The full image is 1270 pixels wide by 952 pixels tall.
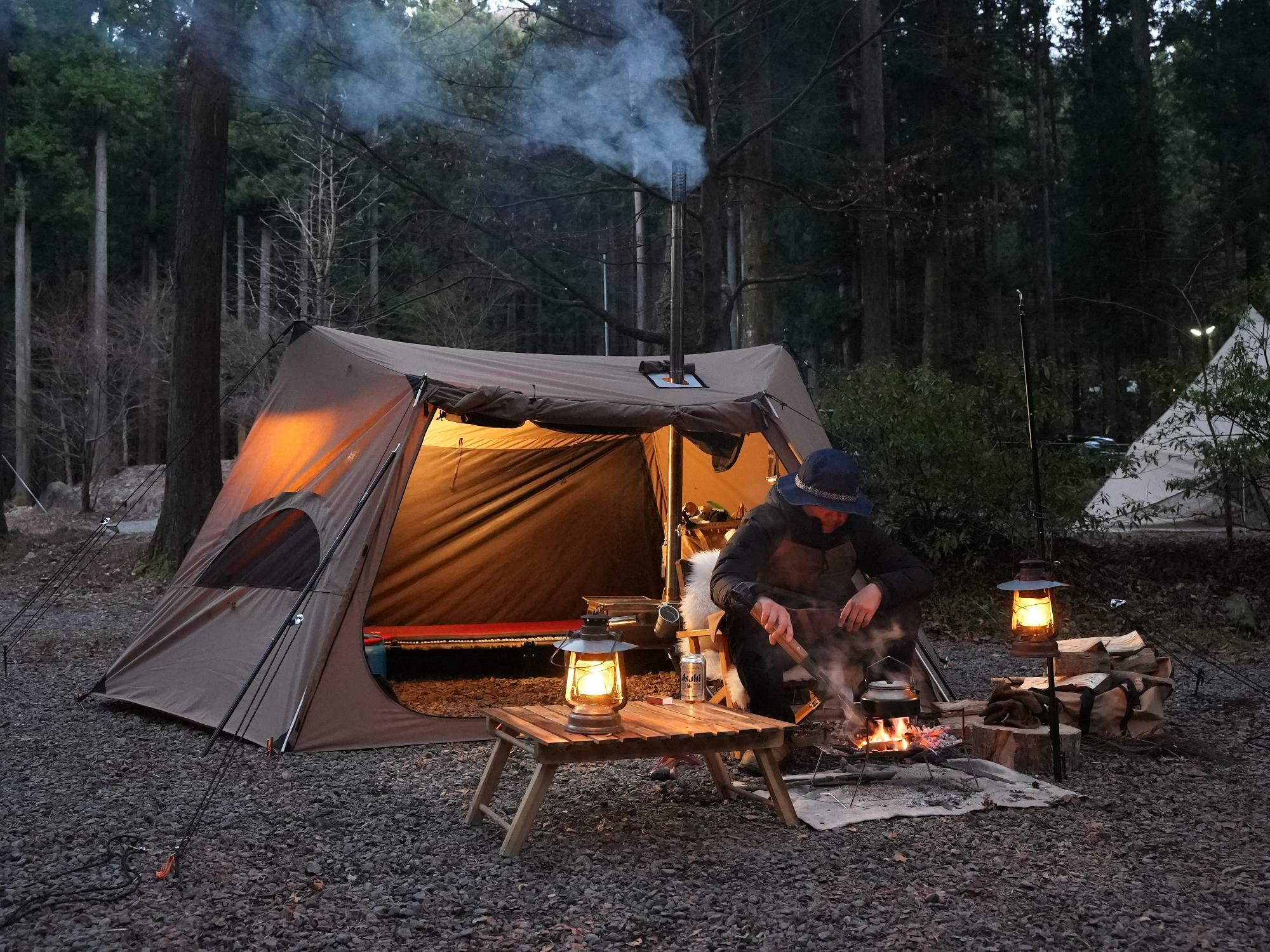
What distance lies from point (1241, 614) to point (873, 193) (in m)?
4.35

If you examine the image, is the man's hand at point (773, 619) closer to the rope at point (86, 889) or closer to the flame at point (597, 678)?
the flame at point (597, 678)

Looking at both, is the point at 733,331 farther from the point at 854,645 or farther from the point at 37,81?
the point at 854,645

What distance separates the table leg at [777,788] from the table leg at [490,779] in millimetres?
789

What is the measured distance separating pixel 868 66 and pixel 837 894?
11843mm

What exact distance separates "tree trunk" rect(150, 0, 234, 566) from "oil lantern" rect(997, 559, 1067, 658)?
7.42 m

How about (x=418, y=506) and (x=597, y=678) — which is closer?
(x=597, y=678)

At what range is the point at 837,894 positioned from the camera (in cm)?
300

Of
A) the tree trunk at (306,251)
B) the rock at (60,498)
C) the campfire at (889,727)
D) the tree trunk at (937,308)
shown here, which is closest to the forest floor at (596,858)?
the campfire at (889,727)

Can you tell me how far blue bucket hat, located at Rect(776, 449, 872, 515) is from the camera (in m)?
4.32

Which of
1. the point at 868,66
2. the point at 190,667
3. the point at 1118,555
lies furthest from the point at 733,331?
the point at 190,667

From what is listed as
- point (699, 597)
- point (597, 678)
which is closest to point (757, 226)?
point (699, 597)

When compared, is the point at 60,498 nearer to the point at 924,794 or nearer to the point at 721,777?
the point at 721,777

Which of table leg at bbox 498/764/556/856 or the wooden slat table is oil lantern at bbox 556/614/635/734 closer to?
the wooden slat table

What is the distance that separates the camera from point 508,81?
30.2ft
